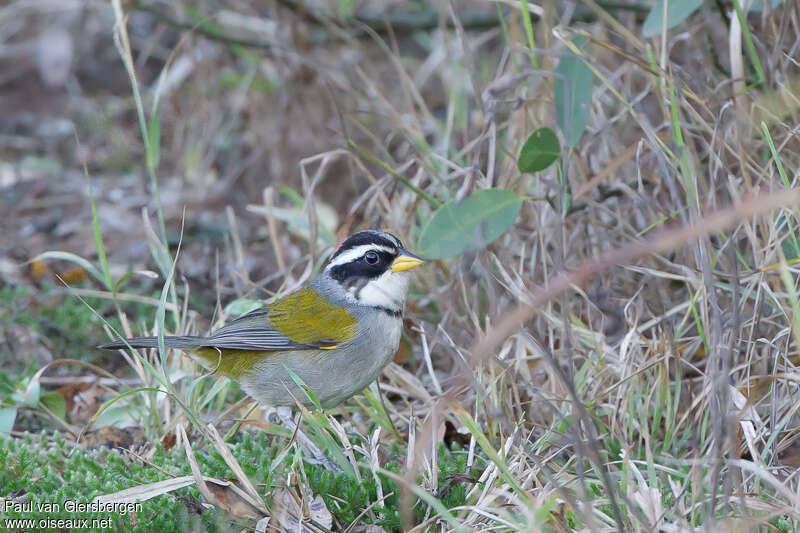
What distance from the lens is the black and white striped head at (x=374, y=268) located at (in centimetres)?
436

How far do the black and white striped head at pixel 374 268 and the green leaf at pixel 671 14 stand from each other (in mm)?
1504

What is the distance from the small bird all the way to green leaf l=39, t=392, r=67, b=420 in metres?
0.65

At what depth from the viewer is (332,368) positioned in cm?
419

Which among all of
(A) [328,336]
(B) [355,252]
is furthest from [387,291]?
(A) [328,336]

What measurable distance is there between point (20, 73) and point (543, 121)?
6439 millimetres

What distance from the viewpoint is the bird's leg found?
3.86 metres

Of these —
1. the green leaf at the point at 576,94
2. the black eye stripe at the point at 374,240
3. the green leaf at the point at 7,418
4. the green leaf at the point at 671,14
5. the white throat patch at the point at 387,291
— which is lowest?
the green leaf at the point at 7,418

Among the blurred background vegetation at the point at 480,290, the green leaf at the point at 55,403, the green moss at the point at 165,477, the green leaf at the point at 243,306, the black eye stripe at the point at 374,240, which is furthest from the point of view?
the green leaf at the point at 243,306

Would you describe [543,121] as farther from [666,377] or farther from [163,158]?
[163,158]

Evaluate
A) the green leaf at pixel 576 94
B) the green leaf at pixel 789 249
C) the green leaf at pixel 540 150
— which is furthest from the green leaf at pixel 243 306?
the green leaf at pixel 789 249

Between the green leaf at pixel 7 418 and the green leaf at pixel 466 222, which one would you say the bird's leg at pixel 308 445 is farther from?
the green leaf at pixel 7 418

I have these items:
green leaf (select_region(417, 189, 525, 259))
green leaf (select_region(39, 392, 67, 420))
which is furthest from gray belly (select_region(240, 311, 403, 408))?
green leaf (select_region(39, 392, 67, 420))

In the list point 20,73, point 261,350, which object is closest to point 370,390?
point 261,350

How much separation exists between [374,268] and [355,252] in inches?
4.8
